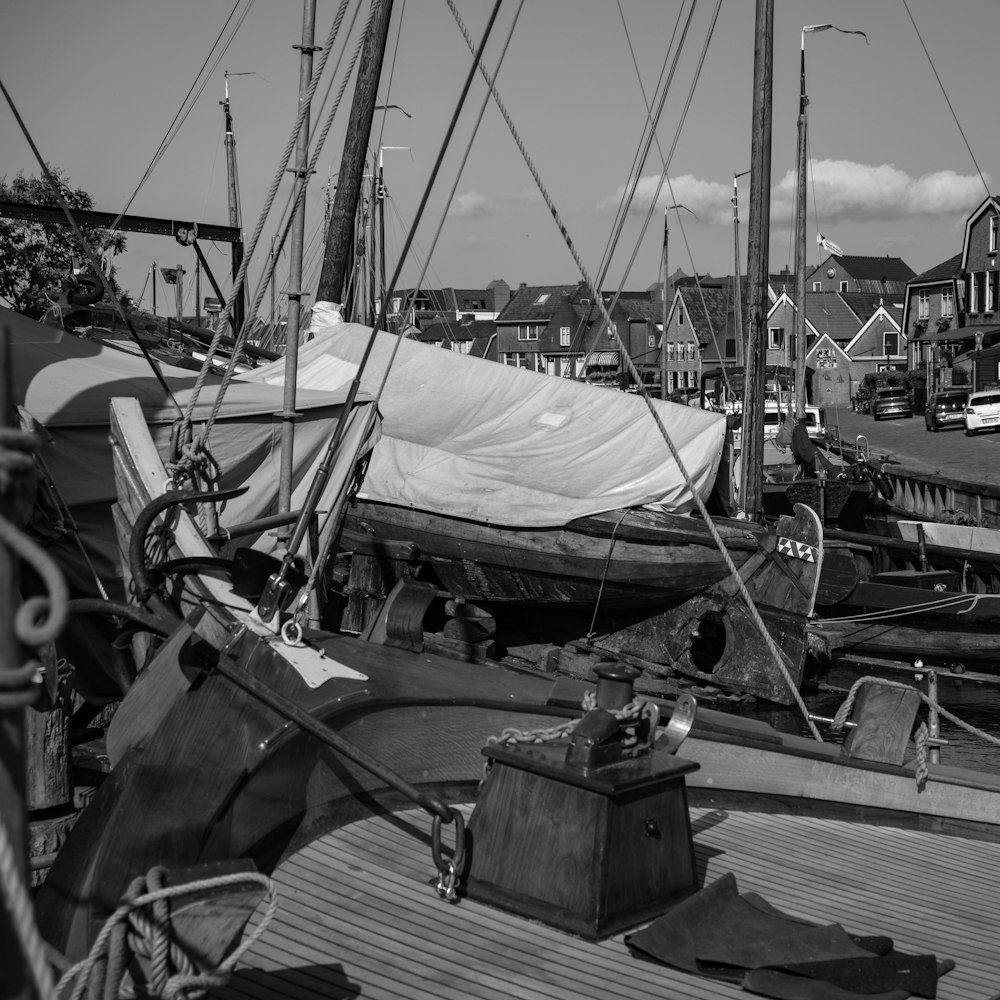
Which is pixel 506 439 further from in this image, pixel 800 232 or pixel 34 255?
pixel 800 232

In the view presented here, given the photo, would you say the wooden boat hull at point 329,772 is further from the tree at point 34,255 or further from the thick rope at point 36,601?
the tree at point 34,255

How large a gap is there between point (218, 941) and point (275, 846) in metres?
1.57

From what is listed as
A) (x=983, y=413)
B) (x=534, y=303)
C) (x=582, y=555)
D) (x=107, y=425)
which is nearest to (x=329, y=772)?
(x=107, y=425)

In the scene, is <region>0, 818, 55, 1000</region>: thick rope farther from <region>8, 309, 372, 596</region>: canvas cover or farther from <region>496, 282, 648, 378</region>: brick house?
<region>496, 282, 648, 378</region>: brick house

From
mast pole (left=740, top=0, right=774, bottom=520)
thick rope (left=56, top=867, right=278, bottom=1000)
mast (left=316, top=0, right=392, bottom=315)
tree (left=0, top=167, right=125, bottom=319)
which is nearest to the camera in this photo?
thick rope (left=56, top=867, right=278, bottom=1000)

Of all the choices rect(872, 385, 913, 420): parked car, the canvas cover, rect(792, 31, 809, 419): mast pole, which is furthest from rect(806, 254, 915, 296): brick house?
the canvas cover

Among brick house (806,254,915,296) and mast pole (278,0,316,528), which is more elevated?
brick house (806,254,915,296)

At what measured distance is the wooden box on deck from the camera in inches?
157

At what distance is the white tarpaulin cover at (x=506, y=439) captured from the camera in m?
12.6

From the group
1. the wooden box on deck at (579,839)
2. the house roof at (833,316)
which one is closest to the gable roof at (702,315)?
the house roof at (833,316)

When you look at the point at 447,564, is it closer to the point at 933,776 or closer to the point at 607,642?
the point at 607,642

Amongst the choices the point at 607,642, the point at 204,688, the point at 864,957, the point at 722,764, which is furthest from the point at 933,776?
the point at 607,642

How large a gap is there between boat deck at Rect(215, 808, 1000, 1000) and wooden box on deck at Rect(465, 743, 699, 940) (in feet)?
0.32

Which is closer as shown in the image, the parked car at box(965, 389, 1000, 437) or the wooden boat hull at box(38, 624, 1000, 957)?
the wooden boat hull at box(38, 624, 1000, 957)
